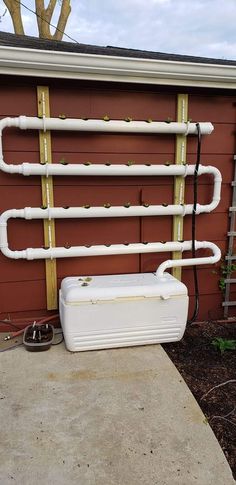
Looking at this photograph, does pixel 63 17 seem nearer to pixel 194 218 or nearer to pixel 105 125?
pixel 105 125

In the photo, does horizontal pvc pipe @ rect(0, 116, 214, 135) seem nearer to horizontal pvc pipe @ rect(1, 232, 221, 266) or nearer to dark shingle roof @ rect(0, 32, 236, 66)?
dark shingle roof @ rect(0, 32, 236, 66)

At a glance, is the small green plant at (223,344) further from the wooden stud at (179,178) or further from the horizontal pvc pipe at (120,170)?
the horizontal pvc pipe at (120,170)

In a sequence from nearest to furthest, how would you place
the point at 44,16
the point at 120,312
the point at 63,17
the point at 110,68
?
1. the point at 110,68
2. the point at 120,312
3. the point at 44,16
4. the point at 63,17

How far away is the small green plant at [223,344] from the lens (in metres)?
2.46

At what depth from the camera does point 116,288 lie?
237 centimetres

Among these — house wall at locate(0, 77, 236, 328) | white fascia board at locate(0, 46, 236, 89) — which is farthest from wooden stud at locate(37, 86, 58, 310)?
white fascia board at locate(0, 46, 236, 89)

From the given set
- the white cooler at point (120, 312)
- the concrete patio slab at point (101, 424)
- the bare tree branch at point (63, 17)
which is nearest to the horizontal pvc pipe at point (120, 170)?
the white cooler at point (120, 312)

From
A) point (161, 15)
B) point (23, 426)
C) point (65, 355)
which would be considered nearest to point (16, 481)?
point (23, 426)

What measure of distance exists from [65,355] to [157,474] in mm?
1123

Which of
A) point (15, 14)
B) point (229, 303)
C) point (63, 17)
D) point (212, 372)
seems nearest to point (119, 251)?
point (212, 372)

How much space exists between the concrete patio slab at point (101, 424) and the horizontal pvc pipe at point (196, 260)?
685 mm

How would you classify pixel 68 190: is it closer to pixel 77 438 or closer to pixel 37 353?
pixel 37 353

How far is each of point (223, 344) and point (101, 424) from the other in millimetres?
1226

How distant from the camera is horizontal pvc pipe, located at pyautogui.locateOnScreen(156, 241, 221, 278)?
2.59 metres
